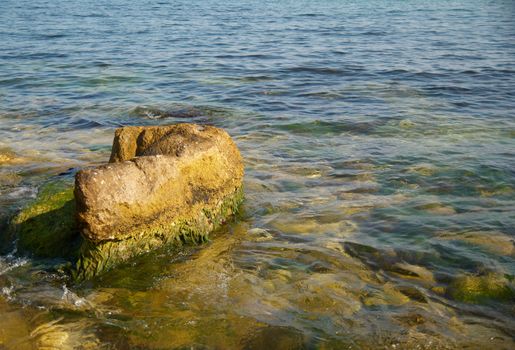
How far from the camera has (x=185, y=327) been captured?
3.88 metres

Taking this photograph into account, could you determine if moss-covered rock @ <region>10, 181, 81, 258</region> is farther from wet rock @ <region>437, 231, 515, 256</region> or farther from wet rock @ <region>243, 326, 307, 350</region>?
wet rock @ <region>437, 231, 515, 256</region>

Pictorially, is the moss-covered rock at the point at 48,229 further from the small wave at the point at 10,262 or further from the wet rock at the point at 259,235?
the wet rock at the point at 259,235

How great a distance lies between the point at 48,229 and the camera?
504cm

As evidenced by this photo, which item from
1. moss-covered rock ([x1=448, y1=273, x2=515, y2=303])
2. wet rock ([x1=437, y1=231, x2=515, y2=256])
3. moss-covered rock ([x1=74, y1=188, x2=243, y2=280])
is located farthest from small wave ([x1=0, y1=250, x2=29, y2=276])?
wet rock ([x1=437, y1=231, x2=515, y2=256])

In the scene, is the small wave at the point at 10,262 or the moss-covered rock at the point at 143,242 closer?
the moss-covered rock at the point at 143,242

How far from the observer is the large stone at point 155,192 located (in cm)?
423

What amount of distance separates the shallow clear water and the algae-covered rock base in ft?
0.71

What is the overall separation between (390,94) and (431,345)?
29.4ft

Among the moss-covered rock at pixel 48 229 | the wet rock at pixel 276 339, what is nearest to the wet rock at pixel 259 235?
the wet rock at pixel 276 339

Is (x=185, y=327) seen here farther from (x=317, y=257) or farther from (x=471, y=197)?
(x=471, y=197)

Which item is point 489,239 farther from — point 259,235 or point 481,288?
point 259,235

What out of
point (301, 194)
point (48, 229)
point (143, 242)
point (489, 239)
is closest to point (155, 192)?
point (143, 242)

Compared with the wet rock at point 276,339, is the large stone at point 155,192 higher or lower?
→ higher

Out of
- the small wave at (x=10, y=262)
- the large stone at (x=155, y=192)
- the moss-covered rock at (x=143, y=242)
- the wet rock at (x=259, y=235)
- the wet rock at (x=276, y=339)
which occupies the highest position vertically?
the large stone at (x=155, y=192)
